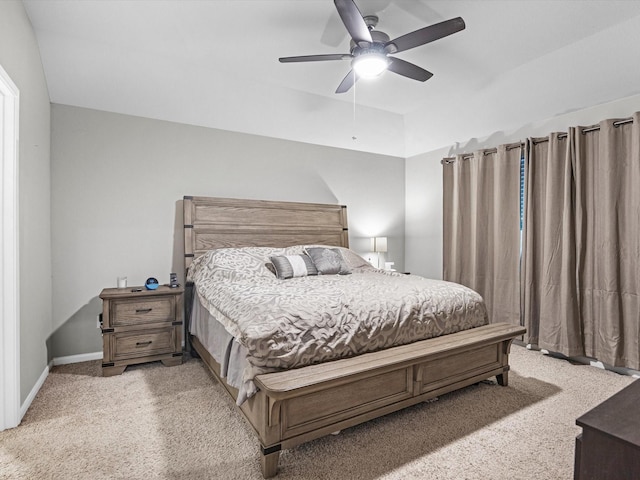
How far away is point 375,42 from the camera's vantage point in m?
2.41

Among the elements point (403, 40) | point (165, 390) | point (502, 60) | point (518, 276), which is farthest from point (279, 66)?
point (518, 276)

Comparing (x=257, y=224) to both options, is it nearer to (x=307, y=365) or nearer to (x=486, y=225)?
(x=307, y=365)

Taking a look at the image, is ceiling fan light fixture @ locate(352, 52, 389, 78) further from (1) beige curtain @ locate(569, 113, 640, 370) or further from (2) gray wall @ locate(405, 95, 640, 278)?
(2) gray wall @ locate(405, 95, 640, 278)

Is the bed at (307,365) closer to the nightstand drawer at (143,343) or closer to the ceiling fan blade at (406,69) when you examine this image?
the nightstand drawer at (143,343)

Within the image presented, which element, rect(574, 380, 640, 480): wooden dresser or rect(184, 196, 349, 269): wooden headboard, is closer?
rect(574, 380, 640, 480): wooden dresser

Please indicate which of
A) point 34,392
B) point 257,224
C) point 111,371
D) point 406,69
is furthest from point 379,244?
point 34,392

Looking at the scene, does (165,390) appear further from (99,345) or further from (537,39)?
(537,39)

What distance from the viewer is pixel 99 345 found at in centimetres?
346

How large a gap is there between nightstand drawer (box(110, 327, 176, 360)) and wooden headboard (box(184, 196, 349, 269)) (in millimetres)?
748

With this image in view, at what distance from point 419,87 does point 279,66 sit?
1559 mm

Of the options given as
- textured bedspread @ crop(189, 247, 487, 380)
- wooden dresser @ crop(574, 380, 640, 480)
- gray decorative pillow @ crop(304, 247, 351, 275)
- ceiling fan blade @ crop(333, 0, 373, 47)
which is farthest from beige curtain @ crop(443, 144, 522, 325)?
wooden dresser @ crop(574, 380, 640, 480)

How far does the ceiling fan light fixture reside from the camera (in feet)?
7.98

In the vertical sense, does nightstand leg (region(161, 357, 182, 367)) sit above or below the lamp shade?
below

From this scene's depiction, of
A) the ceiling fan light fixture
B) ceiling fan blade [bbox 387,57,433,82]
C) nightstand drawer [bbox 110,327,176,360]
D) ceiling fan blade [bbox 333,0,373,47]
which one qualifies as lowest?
nightstand drawer [bbox 110,327,176,360]
